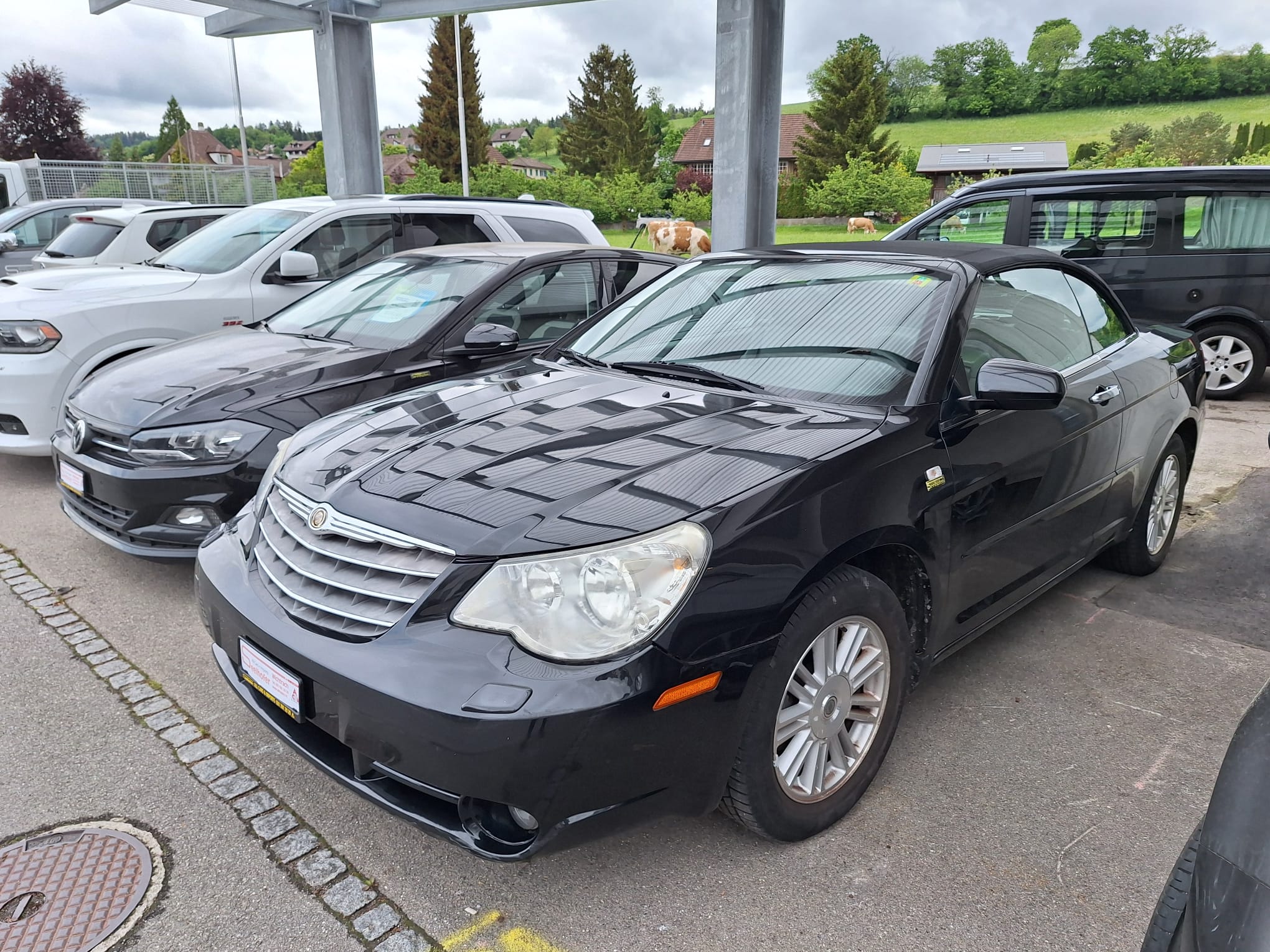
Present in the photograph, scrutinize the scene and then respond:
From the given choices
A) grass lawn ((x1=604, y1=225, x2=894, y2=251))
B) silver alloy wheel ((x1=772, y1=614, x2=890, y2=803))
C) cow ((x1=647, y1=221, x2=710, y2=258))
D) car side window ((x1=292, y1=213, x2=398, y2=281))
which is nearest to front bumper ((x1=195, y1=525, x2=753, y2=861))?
silver alloy wheel ((x1=772, y1=614, x2=890, y2=803))

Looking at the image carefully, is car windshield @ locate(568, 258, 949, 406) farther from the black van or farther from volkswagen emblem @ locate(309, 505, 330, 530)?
the black van

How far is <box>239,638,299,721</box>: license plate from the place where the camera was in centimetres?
223

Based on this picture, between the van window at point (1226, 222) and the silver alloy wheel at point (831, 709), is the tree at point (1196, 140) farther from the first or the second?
the silver alloy wheel at point (831, 709)

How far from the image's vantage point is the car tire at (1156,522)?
13.5 ft

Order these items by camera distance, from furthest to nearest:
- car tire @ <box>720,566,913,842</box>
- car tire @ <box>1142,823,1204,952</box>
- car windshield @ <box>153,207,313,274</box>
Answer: car windshield @ <box>153,207,313,274</box>
car tire @ <box>720,566,913,842</box>
car tire @ <box>1142,823,1204,952</box>

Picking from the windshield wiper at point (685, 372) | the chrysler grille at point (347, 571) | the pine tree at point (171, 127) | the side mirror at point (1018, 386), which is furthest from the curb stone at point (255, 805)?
the pine tree at point (171, 127)

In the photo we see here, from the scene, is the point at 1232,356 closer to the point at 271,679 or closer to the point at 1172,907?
the point at 1172,907

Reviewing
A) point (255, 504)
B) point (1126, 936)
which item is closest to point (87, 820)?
point (255, 504)

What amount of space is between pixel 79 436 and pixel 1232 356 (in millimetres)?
9049

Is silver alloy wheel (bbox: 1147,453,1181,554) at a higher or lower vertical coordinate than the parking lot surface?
higher

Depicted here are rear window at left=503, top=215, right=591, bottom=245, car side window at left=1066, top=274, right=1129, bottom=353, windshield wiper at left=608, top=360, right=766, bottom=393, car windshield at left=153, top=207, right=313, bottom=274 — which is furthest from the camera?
rear window at left=503, top=215, right=591, bottom=245

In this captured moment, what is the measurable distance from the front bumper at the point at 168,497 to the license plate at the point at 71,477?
20cm

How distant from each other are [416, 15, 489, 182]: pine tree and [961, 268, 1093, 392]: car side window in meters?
71.0

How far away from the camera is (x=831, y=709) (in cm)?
240
